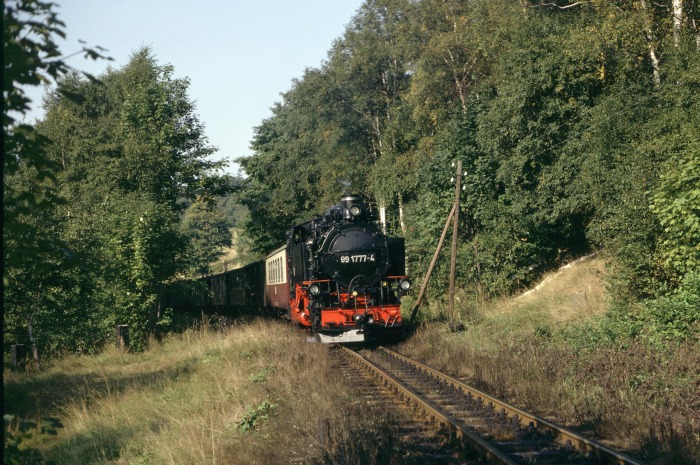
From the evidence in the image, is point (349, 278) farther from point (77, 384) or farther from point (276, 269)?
point (77, 384)

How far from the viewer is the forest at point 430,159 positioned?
1309 cm

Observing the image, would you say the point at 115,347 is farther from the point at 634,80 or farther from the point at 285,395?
the point at 634,80

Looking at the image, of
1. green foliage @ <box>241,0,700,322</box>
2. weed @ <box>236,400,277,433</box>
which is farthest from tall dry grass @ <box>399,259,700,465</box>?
weed @ <box>236,400,277,433</box>

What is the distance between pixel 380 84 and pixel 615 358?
29.9m

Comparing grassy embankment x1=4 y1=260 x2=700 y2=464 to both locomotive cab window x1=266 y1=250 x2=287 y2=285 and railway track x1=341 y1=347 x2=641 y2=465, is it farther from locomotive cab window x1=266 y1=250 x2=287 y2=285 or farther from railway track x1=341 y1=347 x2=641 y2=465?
locomotive cab window x1=266 y1=250 x2=287 y2=285

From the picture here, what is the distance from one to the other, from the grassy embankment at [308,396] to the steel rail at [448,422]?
2.35ft

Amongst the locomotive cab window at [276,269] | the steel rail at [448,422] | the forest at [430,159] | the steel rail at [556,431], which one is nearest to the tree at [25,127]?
the forest at [430,159]

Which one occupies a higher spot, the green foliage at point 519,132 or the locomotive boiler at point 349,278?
the green foliage at point 519,132

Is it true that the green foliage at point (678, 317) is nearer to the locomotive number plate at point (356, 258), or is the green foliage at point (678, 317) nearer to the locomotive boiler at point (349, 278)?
the locomotive boiler at point (349, 278)

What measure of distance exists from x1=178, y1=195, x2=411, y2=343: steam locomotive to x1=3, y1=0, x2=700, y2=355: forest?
5.28 meters

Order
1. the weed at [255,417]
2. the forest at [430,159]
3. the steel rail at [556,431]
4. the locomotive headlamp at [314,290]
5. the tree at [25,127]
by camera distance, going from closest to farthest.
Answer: the tree at [25,127] → the steel rail at [556,431] → the weed at [255,417] → the forest at [430,159] → the locomotive headlamp at [314,290]

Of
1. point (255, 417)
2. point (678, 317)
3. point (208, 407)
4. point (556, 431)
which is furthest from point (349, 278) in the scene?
point (556, 431)

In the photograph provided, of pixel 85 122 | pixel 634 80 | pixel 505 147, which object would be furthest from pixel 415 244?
pixel 85 122

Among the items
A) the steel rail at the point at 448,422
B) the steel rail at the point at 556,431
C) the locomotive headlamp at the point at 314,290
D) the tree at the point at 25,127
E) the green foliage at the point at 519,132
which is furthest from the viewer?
the locomotive headlamp at the point at 314,290
